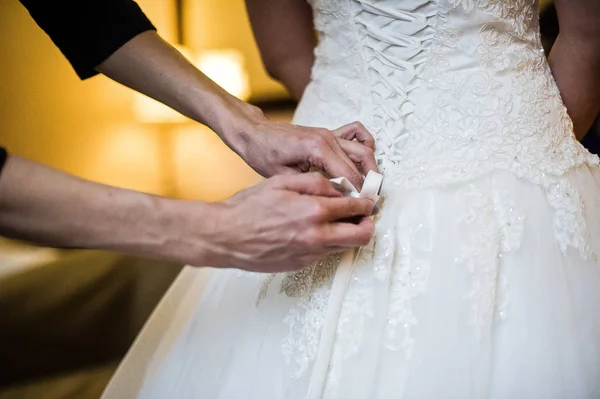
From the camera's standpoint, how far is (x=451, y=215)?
2.02 ft

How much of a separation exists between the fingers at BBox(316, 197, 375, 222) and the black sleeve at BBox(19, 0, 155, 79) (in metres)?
0.42

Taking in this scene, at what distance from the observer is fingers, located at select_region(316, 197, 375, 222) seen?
51 cm

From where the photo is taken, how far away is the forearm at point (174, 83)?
2.31ft

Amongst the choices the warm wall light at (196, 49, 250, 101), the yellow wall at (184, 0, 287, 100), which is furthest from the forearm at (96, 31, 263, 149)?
the yellow wall at (184, 0, 287, 100)

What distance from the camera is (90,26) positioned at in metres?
0.76

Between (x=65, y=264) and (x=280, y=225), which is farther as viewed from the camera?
(x=65, y=264)

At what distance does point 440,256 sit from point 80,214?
0.37 meters

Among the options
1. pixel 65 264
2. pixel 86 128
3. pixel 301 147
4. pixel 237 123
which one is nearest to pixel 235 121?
pixel 237 123

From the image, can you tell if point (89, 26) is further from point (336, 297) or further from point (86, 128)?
point (86, 128)

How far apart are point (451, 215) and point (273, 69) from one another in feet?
1.67

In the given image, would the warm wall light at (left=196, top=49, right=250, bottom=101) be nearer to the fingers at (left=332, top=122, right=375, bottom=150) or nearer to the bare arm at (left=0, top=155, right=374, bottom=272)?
the fingers at (left=332, top=122, right=375, bottom=150)

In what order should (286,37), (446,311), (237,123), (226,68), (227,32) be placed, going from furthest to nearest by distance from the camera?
(227,32), (226,68), (286,37), (237,123), (446,311)

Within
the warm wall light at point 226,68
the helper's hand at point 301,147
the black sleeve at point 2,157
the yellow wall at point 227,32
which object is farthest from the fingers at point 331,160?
the yellow wall at point 227,32

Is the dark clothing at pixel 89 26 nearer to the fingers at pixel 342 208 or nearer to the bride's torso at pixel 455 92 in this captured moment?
the bride's torso at pixel 455 92
